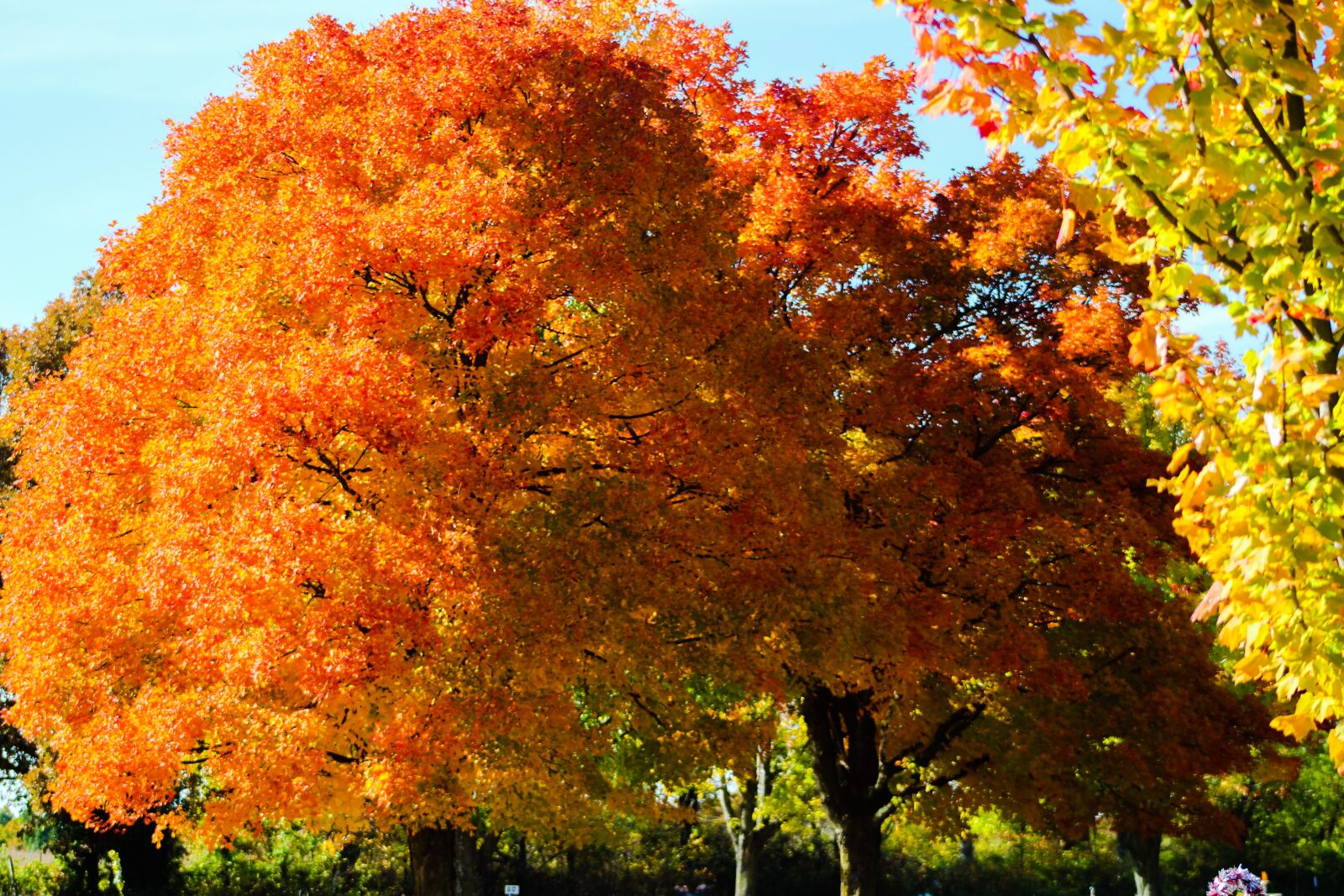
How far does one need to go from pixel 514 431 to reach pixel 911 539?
7375 mm

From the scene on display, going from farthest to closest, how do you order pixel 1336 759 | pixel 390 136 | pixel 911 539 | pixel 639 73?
pixel 911 539, pixel 639 73, pixel 390 136, pixel 1336 759

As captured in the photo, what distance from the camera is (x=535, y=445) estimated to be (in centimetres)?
1546

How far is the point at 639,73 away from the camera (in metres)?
17.8

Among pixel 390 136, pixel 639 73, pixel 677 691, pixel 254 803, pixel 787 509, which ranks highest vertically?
pixel 639 73

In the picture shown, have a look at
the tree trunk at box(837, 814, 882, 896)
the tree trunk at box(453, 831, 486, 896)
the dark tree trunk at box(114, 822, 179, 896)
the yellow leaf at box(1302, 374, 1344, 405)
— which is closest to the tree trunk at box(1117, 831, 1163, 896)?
the tree trunk at box(837, 814, 882, 896)

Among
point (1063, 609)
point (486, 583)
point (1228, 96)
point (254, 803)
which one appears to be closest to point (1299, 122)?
point (1228, 96)

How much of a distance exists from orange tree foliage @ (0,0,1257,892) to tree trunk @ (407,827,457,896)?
921 mm

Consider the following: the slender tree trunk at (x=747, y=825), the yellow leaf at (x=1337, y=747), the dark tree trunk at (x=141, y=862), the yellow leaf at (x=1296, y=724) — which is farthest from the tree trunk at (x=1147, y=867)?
the yellow leaf at (x=1337, y=747)

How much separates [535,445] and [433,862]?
5505mm

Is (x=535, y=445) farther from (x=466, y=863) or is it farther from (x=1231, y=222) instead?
(x=466, y=863)

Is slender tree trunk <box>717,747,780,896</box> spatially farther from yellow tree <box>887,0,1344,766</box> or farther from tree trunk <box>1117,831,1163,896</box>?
yellow tree <box>887,0,1344,766</box>

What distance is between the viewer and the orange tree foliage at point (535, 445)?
14.0 meters

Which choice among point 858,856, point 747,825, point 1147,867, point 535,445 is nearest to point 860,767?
point 858,856

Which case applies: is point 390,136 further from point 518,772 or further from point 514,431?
point 518,772
